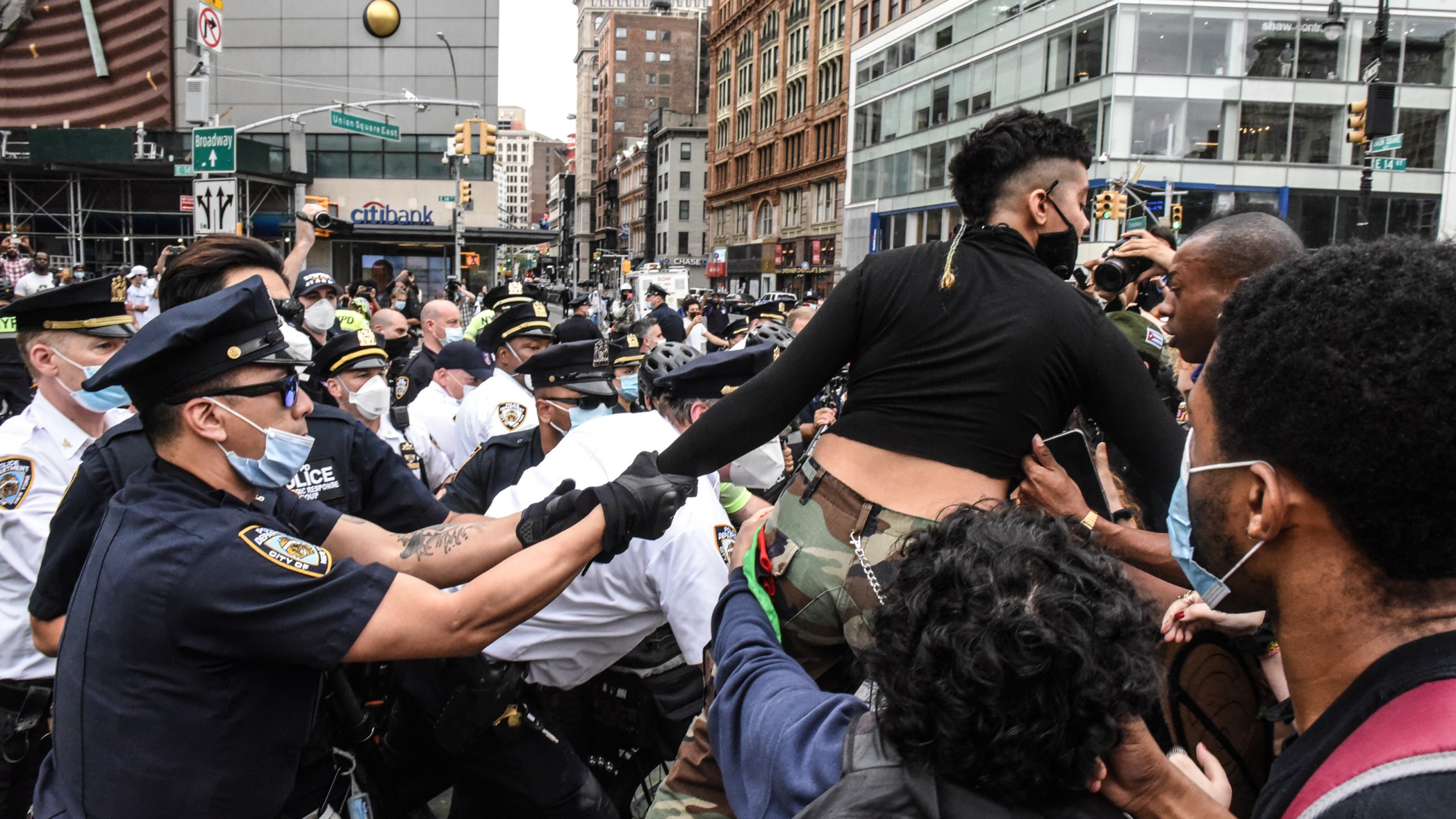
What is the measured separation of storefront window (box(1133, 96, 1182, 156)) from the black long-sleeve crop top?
35.4m

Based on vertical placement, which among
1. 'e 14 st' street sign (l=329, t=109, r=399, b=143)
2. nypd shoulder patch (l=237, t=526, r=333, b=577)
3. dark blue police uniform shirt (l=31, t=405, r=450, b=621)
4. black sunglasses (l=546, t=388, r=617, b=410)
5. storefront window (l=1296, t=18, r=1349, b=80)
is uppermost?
storefront window (l=1296, t=18, r=1349, b=80)

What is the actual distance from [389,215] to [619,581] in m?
38.8

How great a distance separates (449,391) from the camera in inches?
298

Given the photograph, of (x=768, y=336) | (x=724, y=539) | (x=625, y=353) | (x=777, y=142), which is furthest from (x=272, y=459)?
(x=777, y=142)

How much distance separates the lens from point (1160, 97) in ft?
110

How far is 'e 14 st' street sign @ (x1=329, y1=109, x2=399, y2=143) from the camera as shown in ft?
62.8

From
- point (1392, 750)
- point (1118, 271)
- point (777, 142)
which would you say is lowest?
point (1392, 750)

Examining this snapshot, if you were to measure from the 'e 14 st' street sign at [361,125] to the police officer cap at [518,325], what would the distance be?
13547 mm

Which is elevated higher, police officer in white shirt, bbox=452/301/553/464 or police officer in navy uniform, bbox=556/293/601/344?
police officer in navy uniform, bbox=556/293/601/344

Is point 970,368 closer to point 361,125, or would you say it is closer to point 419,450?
point 419,450

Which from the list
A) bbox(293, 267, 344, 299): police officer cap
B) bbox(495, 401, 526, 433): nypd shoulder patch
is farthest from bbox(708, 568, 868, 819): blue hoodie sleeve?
bbox(293, 267, 344, 299): police officer cap

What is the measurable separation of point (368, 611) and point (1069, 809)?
65.5 inches

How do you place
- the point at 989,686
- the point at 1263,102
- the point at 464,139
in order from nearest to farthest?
the point at 989,686, the point at 464,139, the point at 1263,102

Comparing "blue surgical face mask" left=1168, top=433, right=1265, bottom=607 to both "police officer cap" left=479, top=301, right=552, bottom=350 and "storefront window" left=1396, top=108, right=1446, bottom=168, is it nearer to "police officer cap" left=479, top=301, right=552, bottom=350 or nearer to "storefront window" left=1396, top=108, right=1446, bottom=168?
"police officer cap" left=479, top=301, right=552, bottom=350
